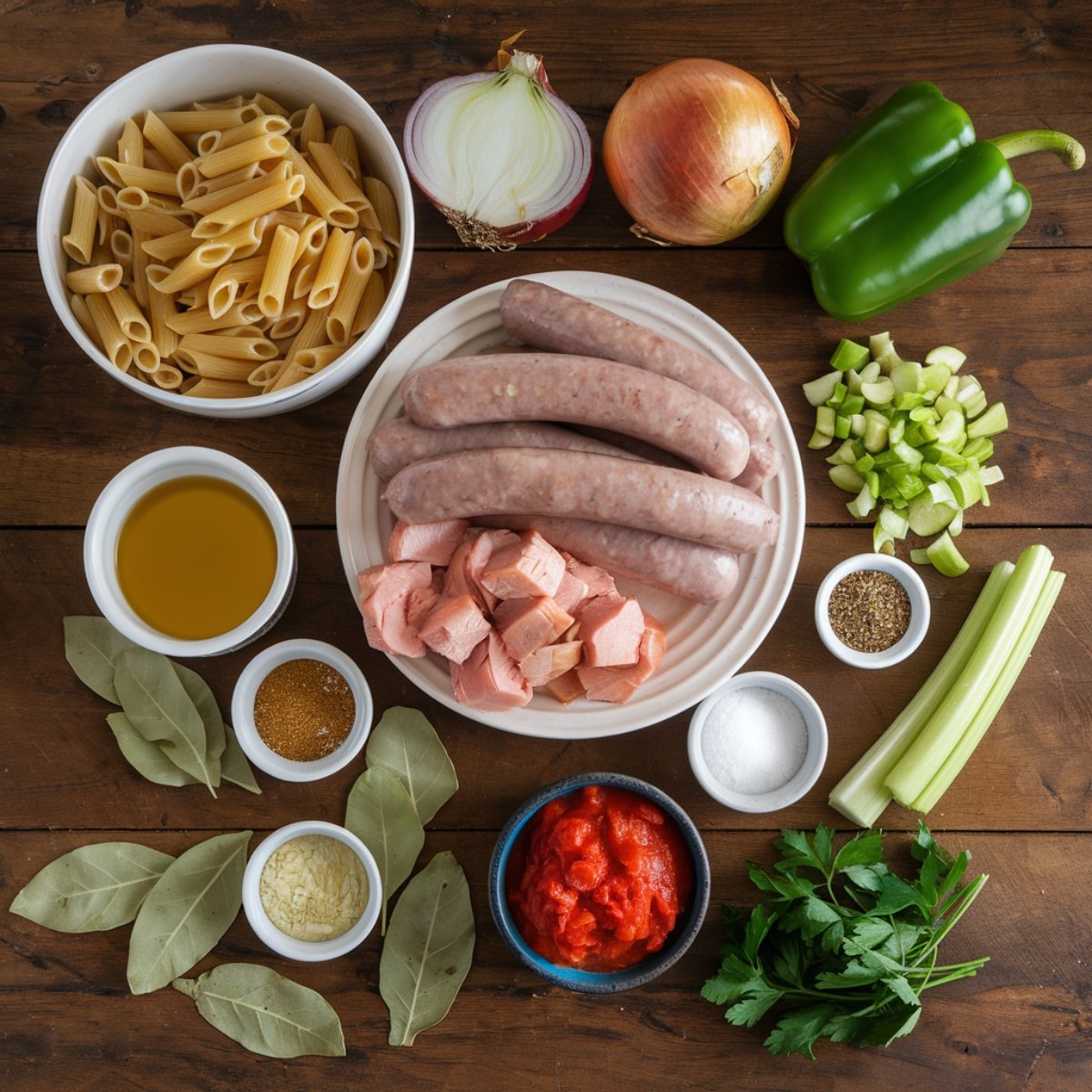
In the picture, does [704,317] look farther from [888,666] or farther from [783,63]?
[888,666]

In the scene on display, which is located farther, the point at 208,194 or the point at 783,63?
the point at 783,63

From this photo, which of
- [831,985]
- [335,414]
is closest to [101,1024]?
[335,414]

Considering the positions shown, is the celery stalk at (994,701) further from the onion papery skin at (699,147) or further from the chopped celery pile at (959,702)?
the onion papery skin at (699,147)

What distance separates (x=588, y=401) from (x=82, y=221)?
1007 millimetres

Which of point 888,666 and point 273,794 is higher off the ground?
point 888,666

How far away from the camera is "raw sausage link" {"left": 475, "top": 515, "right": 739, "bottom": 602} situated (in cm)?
171

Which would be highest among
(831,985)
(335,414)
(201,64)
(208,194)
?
(201,64)

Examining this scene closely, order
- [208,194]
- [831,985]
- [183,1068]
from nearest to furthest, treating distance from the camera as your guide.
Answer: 1. [208,194]
2. [831,985]
3. [183,1068]

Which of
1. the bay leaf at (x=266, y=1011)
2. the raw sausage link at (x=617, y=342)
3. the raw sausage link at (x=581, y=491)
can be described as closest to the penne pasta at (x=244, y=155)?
the raw sausage link at (x=617, y=342)

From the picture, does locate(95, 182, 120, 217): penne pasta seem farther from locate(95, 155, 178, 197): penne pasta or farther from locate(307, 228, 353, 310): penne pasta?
locate(307, 228, 353, 310): penne pasta

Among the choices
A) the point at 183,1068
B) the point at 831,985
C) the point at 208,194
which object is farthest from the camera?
the point at 183,1068

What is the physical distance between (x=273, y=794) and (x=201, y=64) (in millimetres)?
1457

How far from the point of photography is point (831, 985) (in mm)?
1833

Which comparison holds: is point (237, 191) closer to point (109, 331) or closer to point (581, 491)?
point (109, 331)
